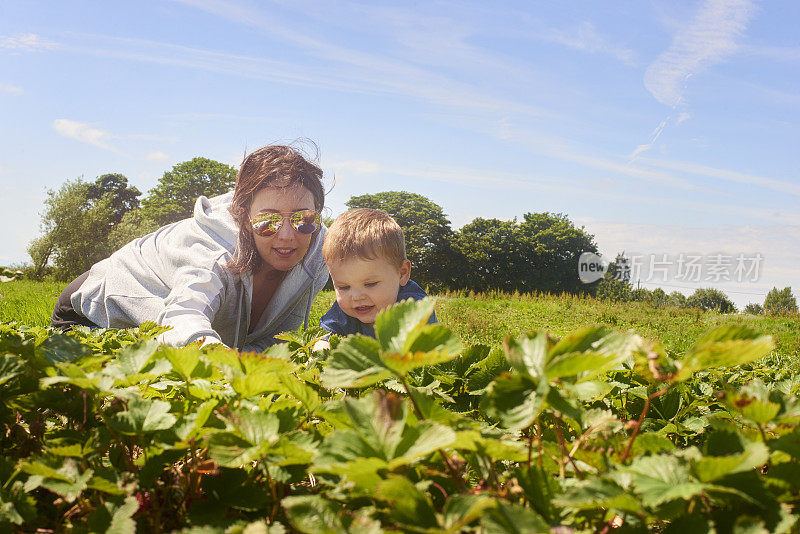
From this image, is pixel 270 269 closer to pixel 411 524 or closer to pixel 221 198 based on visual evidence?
pixel 221 198

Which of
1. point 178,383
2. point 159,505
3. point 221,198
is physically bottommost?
point 159,505

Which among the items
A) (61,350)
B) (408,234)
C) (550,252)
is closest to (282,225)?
(61,350)

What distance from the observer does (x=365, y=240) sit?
360 cm

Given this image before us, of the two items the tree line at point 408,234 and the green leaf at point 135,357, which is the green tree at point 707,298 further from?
the green leaf at point 135,357

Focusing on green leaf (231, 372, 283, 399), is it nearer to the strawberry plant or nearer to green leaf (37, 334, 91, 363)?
the strawberry plant

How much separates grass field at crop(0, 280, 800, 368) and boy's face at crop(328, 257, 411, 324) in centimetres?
597

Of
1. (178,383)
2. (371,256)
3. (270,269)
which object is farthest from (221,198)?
(178,383)

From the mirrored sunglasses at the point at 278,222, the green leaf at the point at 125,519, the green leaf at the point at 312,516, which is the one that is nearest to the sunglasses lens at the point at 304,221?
the mirrored sunglasses at the point at 278,222

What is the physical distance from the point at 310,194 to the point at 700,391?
150 inches

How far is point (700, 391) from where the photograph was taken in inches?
47.7

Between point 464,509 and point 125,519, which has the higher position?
point 464,509

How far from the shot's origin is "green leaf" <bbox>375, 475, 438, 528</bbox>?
0.52 metres

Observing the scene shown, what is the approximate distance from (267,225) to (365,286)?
46.4 inches

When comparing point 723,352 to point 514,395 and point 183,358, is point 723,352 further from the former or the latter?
point 183,358
